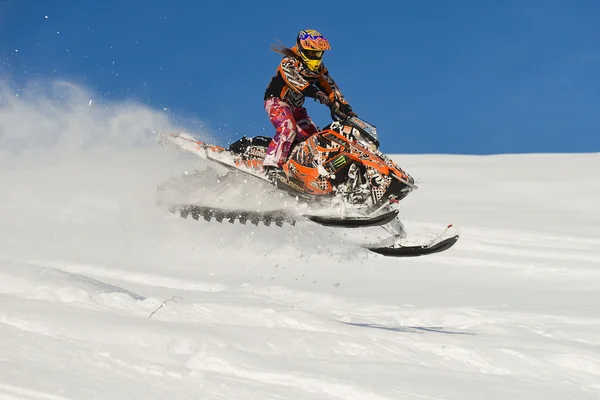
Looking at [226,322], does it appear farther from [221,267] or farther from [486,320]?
[221,267]

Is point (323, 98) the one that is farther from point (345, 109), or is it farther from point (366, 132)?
point (366, 132)

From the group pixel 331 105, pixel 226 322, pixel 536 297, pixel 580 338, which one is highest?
pixel 331 105

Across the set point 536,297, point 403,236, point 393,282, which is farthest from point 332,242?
point 536,297

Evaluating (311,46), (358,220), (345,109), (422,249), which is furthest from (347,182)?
(311,46)

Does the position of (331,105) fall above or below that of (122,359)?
above

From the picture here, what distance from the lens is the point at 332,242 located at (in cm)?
969

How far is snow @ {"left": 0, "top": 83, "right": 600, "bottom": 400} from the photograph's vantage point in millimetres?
4316

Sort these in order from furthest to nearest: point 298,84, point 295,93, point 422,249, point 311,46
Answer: point 295,93 < point 298,84 < point 311,46 < point 422,249

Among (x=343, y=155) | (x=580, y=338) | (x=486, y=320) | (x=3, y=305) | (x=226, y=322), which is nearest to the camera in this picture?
(x=3, y=305)

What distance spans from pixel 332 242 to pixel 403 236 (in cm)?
154

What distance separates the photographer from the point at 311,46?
8281mm

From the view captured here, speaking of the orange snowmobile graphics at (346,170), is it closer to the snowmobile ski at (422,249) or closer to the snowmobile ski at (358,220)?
the snowmobile ski at (358,220)

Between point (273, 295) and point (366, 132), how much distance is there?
1867mm

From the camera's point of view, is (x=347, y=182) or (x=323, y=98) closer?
(x=347, y=182)
